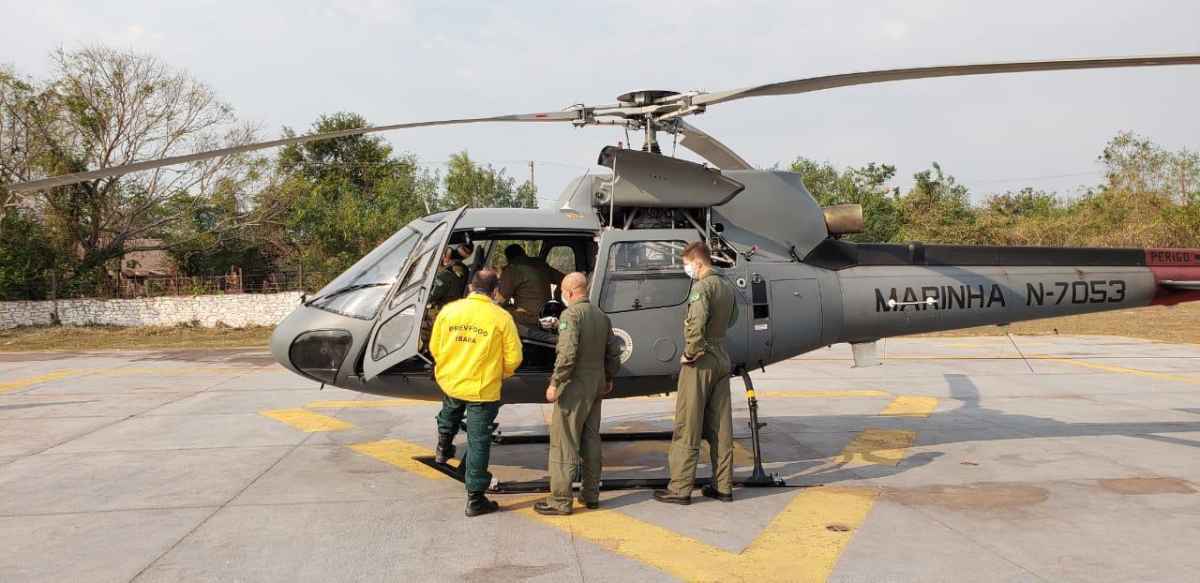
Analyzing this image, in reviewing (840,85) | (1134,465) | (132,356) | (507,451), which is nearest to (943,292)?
(1134,465)

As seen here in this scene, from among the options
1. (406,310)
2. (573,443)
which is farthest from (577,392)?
(406,310)

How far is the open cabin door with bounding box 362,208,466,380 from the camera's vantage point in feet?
20.3

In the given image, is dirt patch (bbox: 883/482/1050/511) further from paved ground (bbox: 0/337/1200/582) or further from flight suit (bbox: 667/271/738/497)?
flight suit (bbox: 667/271/738/497)

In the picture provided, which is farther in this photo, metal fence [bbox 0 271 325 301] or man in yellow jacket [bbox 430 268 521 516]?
metal fence [bbox 0 271 325 301]

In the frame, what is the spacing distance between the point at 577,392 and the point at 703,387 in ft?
3.26

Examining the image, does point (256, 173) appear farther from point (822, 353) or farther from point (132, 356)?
point (822, 353)

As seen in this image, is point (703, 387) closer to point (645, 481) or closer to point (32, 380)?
point (645, 481)

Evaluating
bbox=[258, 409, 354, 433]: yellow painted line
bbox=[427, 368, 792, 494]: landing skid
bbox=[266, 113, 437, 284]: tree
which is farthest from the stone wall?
bbox=[427, 368, 792, 494]: landing skid

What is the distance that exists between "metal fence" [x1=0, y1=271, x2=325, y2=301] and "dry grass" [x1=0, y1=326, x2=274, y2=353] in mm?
1733

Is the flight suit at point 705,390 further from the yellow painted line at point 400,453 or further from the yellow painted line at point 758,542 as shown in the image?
the yellow painted line at point 400,453

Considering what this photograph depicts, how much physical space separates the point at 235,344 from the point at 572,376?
59.5ft

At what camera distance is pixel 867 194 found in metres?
36.1

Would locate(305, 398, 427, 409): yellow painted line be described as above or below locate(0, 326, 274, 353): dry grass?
below

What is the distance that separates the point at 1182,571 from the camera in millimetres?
4586
